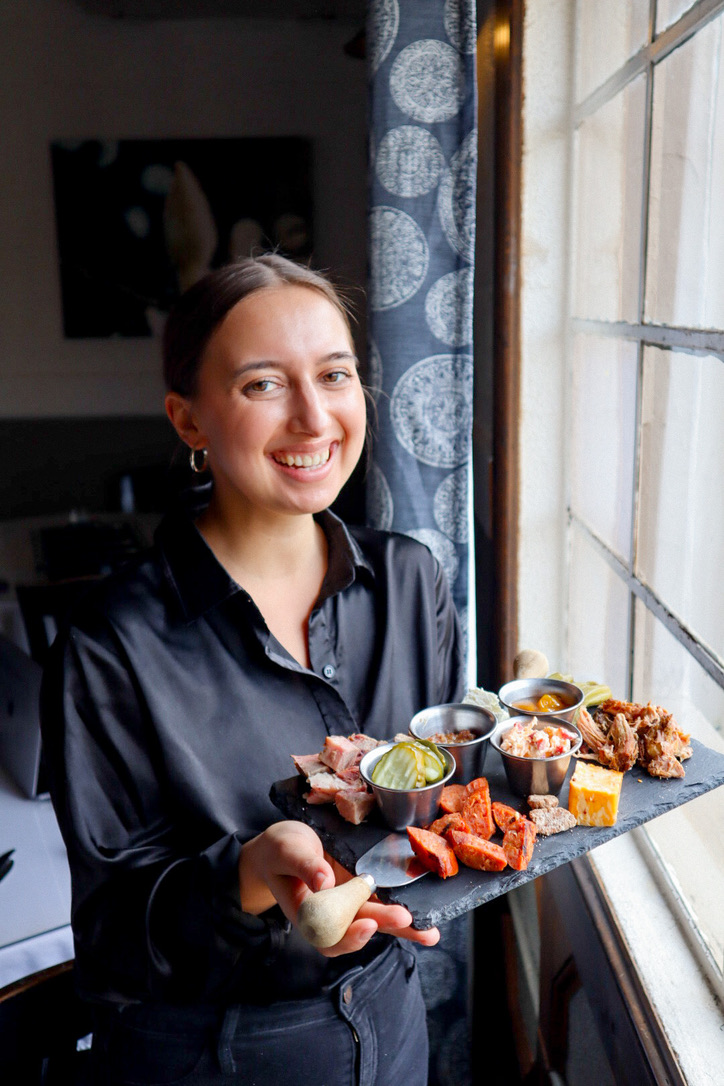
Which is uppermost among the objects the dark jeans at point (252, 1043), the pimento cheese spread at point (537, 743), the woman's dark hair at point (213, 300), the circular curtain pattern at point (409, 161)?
the circular curtain pattern at point (409, 161)

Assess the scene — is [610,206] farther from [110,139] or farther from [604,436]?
[110,139]

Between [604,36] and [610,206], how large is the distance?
9.8 inches

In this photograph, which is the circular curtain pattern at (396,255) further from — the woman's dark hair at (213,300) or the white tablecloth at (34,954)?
the white tablecloth at (34,954)

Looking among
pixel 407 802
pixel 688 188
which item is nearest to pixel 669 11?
pixel 688 188

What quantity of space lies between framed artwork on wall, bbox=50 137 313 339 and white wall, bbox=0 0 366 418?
0.15 feet

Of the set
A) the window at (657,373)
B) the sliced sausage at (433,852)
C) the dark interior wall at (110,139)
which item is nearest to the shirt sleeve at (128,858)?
the sliced sausage at (433,852)

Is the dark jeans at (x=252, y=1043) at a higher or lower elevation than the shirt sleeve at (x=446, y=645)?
lower

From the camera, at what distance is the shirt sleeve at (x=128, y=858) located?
875mm

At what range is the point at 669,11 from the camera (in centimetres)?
106

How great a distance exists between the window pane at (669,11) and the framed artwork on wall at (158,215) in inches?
65.1

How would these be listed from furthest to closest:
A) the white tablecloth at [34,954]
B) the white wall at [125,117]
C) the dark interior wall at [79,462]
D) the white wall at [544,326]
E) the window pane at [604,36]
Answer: the dark interior wall at [79,462], the white wall at [125,117], the white wall at [544,326], the white tablecloth at [34,954], the window pane at [604,36]

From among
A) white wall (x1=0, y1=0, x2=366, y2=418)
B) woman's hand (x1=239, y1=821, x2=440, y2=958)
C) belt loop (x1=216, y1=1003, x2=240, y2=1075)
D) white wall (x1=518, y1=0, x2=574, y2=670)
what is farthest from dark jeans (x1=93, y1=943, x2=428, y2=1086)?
white wall (x1=0, y1=0, x2=366, y2=418)

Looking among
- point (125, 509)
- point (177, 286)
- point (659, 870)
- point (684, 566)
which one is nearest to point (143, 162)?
point (177, 286)

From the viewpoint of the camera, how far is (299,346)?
0.99 meters
